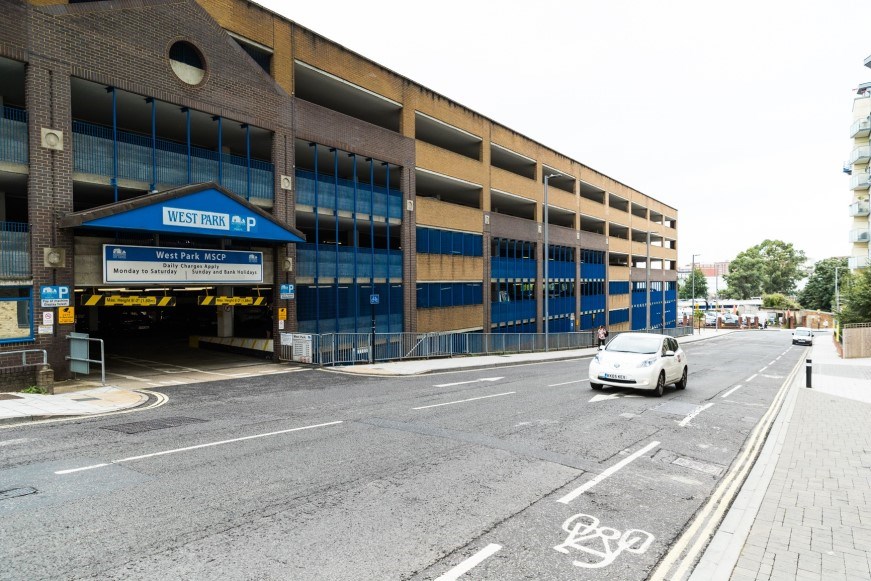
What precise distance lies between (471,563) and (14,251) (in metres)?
15.2

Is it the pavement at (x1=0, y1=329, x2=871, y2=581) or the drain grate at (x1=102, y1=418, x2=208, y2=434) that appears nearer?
the pavement at (x1=0, y1=329, x2=871, y2=581)

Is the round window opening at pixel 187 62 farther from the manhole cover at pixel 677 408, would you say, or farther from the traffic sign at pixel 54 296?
the manhole cover at pixel 677 408

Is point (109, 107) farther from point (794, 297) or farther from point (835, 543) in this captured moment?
point (794, 297)

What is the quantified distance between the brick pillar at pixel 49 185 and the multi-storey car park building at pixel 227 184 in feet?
0.12

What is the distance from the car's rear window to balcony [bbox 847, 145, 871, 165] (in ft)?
175

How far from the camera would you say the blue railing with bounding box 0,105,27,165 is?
44.4 ft

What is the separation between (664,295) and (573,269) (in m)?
28.8

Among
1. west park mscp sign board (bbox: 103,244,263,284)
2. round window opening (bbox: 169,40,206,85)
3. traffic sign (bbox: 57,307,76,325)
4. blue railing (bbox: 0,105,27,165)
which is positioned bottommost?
traffic sign (bbox: 57,307,76,325)

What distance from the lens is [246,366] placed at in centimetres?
1923

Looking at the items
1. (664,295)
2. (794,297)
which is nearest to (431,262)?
(664,295)

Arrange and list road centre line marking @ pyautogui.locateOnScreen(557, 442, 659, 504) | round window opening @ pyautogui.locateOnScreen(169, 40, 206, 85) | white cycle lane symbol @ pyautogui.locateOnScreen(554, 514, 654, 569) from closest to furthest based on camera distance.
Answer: white cycle lane symbol @ pyautogui.locateOnScreen(554, 514, 654, 569)
road centre line marking @ pyautogui.locateOnScreen(557, 442, 659, 504)
round window opening @ pyautogui.locateOnScreen(169, 40, 206, 85)

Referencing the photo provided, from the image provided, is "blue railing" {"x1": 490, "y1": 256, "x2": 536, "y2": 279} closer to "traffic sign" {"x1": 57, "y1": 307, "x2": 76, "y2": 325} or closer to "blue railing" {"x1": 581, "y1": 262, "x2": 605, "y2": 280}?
"blue railing" {"x1": 581, "y1": 262, "x2": 605, "y2": 280}

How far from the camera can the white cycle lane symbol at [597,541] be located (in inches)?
189

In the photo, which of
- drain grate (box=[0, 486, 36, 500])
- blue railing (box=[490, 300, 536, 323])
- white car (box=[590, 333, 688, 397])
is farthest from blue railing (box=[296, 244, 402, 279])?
drain grate (box=[0, 486, 36, 500])
